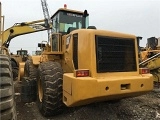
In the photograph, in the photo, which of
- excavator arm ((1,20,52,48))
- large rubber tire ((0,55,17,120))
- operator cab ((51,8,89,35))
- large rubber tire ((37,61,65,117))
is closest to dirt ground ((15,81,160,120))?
large rubber tire ((37,61,65,117))

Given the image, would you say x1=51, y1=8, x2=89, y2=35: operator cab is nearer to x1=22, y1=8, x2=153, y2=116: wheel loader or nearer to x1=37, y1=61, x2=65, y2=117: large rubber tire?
x1=22, y1=8, x2=153, y2=116: wheel loader

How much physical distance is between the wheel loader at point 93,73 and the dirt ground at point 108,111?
11.7 inches

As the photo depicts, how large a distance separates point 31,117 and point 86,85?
1936 mm

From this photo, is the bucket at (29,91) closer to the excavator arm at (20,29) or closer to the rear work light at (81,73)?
the rear work light at (81,73)

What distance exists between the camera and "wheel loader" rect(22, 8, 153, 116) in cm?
424

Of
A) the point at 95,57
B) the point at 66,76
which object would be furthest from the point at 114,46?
the point at 66,76

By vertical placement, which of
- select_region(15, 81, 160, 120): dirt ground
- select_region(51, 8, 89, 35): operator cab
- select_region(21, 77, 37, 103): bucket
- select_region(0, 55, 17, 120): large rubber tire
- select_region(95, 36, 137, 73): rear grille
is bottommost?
select_region(15, 81, 160, 120): dirt ground

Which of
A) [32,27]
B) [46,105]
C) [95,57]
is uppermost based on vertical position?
[32,27]

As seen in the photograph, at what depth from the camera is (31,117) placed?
17.7 ft

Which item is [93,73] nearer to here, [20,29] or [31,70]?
[31,70]

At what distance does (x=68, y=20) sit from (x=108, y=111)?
9.13 ft

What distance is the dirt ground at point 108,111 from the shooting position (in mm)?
5163

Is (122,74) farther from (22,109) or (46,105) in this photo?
(22,109)

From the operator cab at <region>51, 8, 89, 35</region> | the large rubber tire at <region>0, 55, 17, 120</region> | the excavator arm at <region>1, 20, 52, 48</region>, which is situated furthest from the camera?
the excavator arm at <region>1, 20, 52, 48</region>
